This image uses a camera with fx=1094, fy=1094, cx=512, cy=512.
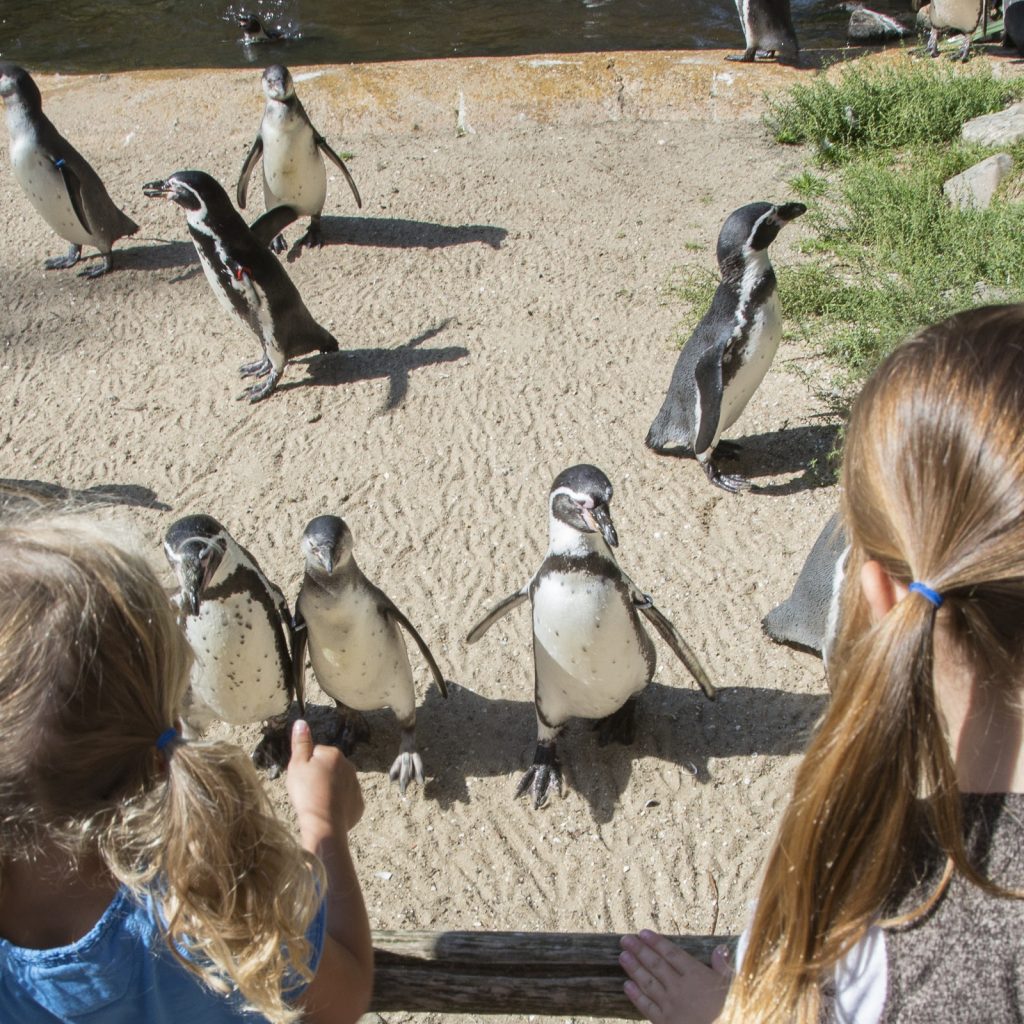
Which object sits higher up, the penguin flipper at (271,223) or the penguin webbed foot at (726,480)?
the penguin flipper at (271,223)

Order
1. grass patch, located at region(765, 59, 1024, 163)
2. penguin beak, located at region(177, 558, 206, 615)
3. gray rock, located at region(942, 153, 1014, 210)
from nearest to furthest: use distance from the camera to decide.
→ penguin beak, located at region(177, 558, 206, 615)
gray rock, located at region(942, 153, 1014, 210)
grass patch, located at region(765, 59, 1024, 163)

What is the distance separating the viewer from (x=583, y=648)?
2748mm

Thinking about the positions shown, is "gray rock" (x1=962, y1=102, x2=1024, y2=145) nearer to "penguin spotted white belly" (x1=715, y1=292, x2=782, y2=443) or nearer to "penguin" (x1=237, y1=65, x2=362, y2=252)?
"penguin spotted white belly" (x1=715, y1=292, x2=782, y2=443)

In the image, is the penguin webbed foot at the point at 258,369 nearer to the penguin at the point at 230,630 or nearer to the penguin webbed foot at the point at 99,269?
the penguin webbed foot at the point at 99,269

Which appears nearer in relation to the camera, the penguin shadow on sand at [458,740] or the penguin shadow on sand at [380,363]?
the penguin shadow on sand at [458,740]

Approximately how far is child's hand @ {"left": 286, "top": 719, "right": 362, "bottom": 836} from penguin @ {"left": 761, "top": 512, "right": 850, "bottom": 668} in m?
1.69

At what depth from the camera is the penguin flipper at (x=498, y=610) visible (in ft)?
9.61

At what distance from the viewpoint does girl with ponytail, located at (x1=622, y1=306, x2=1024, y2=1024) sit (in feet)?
3.15

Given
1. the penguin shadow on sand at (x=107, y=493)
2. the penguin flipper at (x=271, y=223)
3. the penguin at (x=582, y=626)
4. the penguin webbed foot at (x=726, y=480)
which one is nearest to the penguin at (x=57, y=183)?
the penguin flipper at (x=271, y=223)

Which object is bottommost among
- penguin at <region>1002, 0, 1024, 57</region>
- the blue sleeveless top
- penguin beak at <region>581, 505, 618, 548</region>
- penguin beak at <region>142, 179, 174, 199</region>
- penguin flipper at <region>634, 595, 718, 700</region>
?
penguin flipper at <region>634, 595, 718, 700</region>

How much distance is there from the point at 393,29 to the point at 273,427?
7.20m

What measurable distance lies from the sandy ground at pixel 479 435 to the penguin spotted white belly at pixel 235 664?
322 mm

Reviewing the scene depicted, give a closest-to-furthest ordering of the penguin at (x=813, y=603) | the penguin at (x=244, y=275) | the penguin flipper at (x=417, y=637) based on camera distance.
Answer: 1. the penguin flipper at (x=417, y=637)
2. the penguin at (x=813, y=603)
3. the penguin at (x=244, y=275)

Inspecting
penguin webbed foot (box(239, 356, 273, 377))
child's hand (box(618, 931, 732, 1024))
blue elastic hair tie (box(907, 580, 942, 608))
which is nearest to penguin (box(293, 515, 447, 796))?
child's hand (box(618, 931, 732, 1024))
